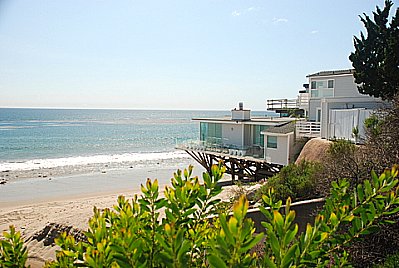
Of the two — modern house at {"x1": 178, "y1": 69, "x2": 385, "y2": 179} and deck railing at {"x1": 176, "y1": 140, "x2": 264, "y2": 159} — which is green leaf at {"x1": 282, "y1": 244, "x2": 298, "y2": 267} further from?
deck railing at {"x1": 176, "y1": 140, "x2": 264, "y2": 159}

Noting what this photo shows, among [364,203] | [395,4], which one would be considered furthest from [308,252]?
[395,4]

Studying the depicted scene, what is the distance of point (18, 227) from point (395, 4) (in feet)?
64.8

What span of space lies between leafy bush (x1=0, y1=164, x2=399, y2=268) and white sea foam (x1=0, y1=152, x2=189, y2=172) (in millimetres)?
38445

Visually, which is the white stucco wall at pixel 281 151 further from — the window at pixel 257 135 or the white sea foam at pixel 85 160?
the white sea foam at pixel 85 160

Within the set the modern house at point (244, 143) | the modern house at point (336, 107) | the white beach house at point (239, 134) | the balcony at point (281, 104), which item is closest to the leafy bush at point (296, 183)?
the modern house at point (336, 107)

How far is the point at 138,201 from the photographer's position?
184 cm

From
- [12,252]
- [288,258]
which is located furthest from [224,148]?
[288,258]

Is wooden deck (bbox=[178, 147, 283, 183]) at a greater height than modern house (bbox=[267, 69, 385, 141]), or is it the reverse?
modern house (bbox=[267, 69, 385, 141])

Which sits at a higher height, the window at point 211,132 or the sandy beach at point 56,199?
the window at point 211,132

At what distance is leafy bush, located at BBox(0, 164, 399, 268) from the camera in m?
1.27

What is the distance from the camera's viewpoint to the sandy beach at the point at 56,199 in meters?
15.5

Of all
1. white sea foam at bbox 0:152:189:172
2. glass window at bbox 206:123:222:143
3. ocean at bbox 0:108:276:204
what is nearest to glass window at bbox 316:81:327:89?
glass window at bbox 206:123:222:143

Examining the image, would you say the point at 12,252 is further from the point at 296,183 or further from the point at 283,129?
the point at 283,129

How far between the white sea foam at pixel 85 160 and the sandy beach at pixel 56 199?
6069 millimetres
